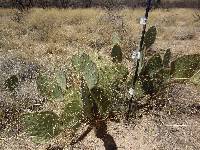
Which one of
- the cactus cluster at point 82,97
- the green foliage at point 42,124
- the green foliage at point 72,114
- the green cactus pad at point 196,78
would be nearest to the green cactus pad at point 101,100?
the cactus cluster at point 82,97

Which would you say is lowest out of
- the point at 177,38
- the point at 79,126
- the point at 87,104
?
the point at 177,38

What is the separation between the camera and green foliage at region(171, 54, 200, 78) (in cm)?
321

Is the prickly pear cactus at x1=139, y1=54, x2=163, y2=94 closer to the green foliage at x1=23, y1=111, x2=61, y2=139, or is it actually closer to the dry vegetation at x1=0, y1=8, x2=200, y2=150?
the dry vegetation at x1=0, y1=8, x2=200, y2=150

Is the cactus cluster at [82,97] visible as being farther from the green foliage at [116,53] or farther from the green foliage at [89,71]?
the green foliage at [116,53]

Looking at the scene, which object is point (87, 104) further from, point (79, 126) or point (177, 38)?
point (177, 38)

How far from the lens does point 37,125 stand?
272cm

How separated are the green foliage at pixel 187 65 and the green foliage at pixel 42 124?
1.15 metres

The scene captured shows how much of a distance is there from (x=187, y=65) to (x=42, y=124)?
1.33 metres

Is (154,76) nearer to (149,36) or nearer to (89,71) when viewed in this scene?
(149,36)

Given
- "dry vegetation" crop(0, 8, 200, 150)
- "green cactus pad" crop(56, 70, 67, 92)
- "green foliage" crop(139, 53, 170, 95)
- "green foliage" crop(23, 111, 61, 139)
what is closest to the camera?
"green foliage" crop(23, 111, 61, 139)

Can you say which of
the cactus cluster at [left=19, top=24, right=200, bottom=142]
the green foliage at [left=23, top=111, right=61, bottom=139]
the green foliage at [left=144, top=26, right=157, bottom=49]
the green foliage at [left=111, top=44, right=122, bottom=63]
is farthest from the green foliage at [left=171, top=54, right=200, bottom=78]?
the green foliage at [left=23, top=111, right=61, bottom=139]

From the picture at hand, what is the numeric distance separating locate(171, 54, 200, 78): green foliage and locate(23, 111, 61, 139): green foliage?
1.15 meters

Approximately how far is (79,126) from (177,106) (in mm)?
864

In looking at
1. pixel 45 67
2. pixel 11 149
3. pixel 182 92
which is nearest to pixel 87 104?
pixel 11 149
